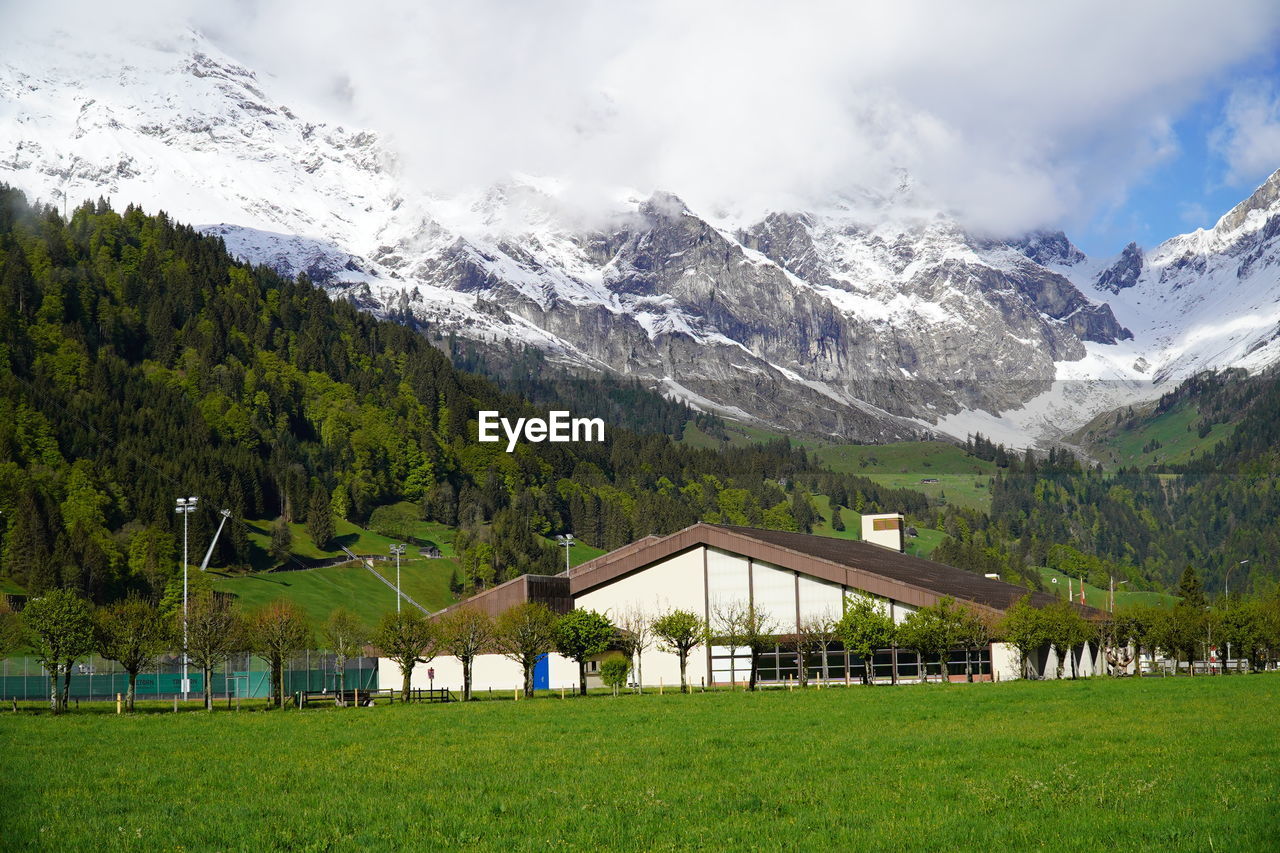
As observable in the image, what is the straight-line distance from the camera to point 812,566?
314 feet

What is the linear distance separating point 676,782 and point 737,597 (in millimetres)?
71216

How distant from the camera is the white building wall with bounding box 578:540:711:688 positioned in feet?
326

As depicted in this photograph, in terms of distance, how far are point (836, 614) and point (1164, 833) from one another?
245 ft

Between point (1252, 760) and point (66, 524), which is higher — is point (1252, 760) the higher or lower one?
the lower one

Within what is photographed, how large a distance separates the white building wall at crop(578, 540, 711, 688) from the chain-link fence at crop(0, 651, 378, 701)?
20.0 meters

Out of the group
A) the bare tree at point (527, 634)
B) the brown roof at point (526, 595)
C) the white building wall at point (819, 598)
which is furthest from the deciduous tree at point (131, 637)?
the white building wall at point (819, 598)

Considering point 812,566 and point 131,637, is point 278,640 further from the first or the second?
point 812,566

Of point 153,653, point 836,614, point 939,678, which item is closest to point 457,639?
point 153,653

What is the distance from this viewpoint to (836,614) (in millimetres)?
94562

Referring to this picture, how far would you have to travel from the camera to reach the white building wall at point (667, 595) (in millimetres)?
99500

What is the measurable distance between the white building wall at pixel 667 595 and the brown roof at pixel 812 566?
2.88 ft

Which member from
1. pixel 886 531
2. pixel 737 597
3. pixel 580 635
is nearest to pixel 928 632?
pixel 737 597

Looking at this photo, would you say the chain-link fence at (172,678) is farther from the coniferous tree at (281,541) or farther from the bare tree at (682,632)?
the coniferous tree at (281,541)

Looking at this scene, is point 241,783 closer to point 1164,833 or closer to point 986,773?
point 986,773
